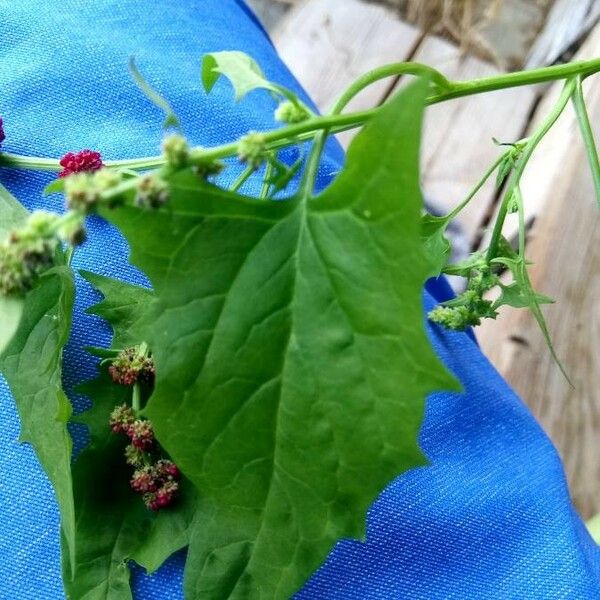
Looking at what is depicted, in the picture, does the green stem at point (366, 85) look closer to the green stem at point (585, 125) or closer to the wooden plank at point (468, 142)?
the green stem at point (585, 125)

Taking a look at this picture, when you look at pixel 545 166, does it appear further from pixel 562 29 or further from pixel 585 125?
pixel 585 125

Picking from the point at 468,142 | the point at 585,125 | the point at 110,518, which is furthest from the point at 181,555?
the point at 468,142

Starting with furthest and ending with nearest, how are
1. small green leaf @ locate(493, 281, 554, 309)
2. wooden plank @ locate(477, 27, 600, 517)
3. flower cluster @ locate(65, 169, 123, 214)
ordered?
wooden plank @ locate(477, 27, 600, 517) < small green leaf @ locate(493, 281, 554, 309) < flower cluster @ locate(65, 169, 123, 214)

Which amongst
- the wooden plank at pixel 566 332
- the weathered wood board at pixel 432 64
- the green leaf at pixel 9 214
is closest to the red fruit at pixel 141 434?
the green leaf at pixel 9 214

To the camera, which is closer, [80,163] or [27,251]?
[27,251]

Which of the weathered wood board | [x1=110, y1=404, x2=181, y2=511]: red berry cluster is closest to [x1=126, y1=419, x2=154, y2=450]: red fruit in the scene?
[x1=110, y1=404, x2=181, y2=511]: red berry cluster

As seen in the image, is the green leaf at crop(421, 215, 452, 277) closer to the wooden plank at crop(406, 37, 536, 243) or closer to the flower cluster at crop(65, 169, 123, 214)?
the flower cluster at crop(65, 169, 123, 214)

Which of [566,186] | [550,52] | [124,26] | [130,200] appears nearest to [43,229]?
[130,200]
